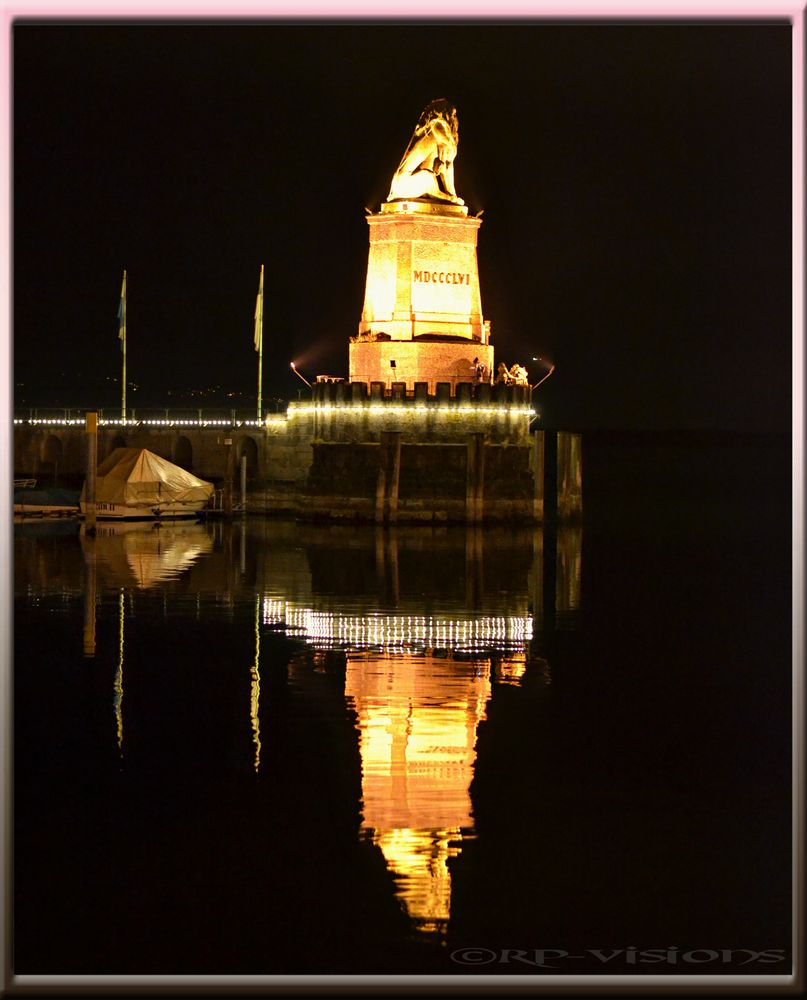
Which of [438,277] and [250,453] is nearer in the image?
[438,277]

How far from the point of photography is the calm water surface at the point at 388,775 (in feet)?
47.3

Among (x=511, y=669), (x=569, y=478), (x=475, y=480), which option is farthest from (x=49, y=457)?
(x=511, y=669)

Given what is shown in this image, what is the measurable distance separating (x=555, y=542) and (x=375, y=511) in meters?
8.40

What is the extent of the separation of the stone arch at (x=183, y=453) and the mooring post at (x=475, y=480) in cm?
1915

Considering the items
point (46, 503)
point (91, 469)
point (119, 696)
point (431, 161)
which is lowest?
point (119, 696)

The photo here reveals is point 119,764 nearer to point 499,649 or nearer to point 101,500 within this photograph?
point 499,649

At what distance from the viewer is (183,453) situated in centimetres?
7994

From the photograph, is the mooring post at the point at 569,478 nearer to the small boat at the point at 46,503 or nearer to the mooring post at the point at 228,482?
the mooring post at the point at 228,482

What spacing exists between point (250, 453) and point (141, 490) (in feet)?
53.8

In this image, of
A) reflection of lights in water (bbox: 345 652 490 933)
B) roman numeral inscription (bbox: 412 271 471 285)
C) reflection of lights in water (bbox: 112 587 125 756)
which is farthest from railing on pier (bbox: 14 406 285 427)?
reflection of lights in water (bbox: 345 652 490 933)

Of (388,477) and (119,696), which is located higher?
(388,477)

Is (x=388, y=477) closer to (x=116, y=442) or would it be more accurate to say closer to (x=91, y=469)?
(x=91, y=469)

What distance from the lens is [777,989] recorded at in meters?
10.7

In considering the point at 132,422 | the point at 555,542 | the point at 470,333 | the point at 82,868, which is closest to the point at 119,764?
the point at 82,868
